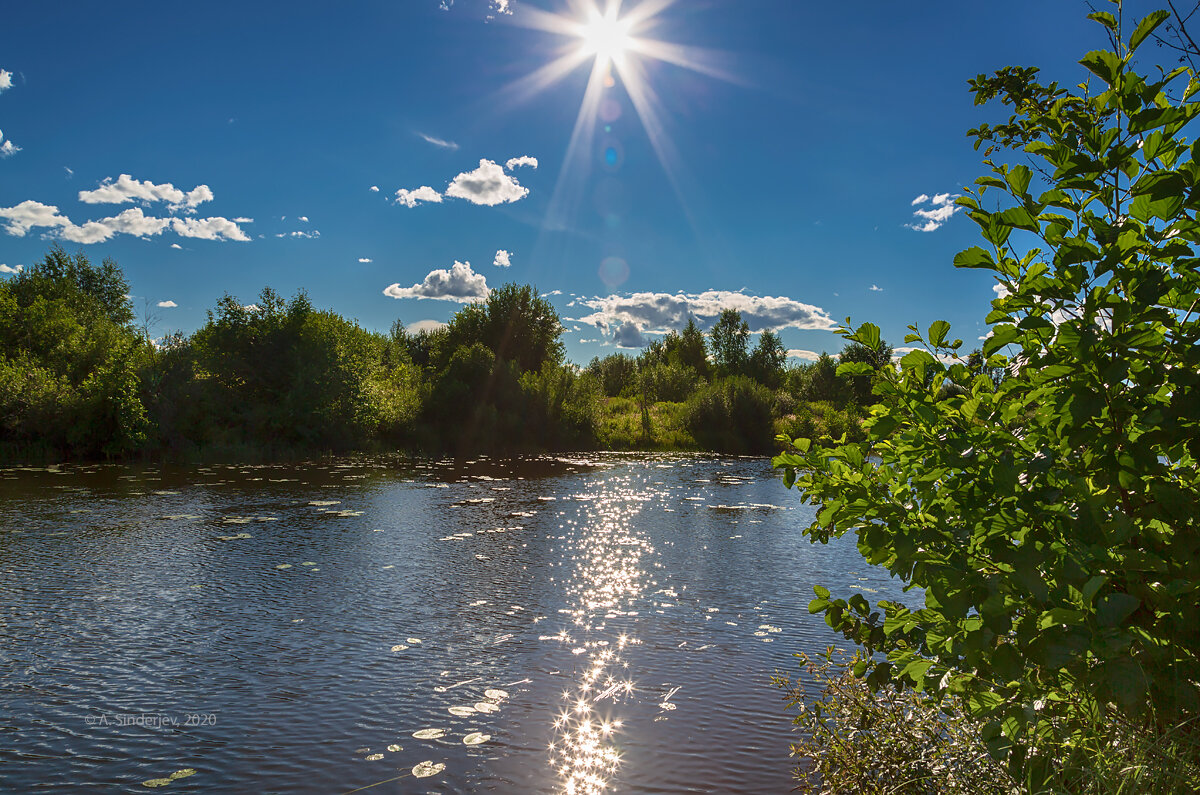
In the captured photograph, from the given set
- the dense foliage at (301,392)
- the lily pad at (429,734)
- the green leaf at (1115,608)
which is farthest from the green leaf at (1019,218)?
the dense foliage at (301,392)

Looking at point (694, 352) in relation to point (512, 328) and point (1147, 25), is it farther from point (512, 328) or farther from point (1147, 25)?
point (1147, 25)

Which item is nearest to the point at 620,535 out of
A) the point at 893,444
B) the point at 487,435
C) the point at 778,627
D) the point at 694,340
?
the point at 778,627

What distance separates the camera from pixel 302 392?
112ft

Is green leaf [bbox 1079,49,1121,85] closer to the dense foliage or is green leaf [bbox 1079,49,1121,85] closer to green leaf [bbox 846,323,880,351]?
green leaf [bbox 846,323,880,351]

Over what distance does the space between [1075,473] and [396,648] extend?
684 cm

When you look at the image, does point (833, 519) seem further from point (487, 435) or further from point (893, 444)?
point (487, 435)

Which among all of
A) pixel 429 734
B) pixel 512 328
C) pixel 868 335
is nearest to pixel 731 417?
pixel 512 328

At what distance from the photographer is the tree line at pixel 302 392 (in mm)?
29172

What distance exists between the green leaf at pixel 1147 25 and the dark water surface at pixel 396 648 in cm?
472

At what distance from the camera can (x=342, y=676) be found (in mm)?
6574

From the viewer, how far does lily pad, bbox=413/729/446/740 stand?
5.40 m

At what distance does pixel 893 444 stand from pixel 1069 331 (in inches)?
38.9

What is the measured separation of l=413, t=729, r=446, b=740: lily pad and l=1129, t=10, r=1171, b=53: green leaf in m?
5.96

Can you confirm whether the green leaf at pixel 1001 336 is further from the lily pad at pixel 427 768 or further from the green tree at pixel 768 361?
the green tree at pixel 768 361
